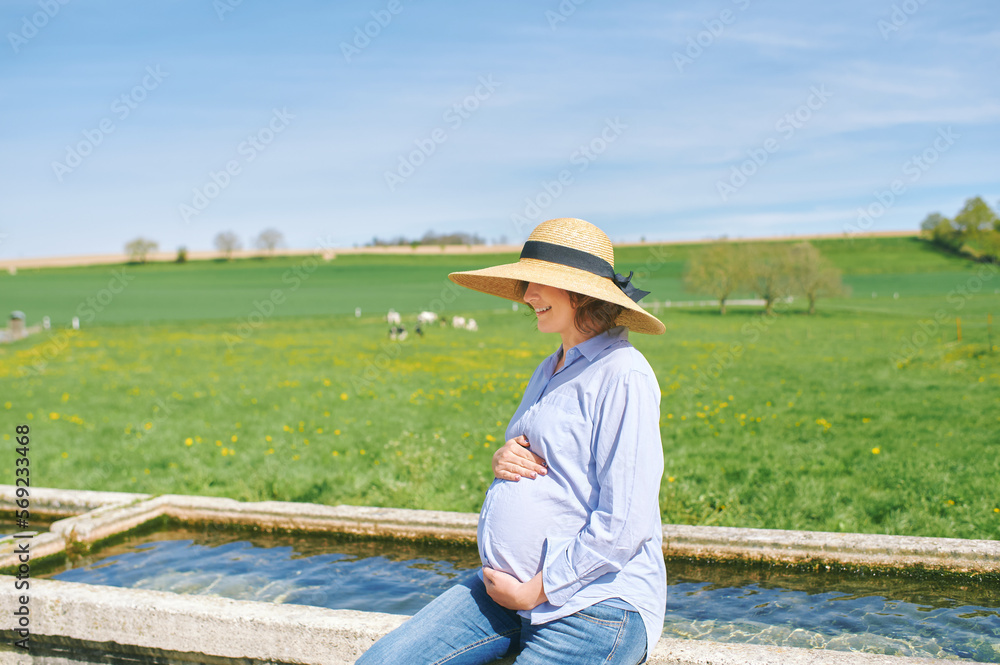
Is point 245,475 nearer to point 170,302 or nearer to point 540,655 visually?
point 540,655

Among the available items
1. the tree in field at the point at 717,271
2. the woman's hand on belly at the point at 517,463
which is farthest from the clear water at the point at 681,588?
the tree in field at the point at 717,271

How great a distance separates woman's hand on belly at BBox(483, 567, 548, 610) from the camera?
262cm

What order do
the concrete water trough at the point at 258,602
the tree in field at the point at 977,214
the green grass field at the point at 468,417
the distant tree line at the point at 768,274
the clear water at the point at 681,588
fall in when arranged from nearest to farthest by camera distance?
the concrete water trough at the point at 258,602 → the clear water at the point at 681,588 → the green grass field at the point at 468,417 → the distant tree line at the point at 768,274 → the tree in field at the point at 977,214

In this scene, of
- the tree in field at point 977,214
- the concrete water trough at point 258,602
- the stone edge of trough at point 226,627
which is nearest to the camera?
the stone edge of trough at point 226,627

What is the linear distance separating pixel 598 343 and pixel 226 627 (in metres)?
2.15

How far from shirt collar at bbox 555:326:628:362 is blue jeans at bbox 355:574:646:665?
871mm

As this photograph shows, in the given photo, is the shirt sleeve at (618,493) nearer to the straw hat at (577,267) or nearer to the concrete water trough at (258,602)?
the straw hat at (577,267)

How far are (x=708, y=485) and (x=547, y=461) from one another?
15.6ft

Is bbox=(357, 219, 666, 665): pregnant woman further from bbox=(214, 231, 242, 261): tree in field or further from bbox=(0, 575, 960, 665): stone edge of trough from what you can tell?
bbox=(214, 231, 242, 261): tree in field

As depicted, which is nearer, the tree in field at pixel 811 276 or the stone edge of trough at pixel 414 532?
the stone edge of trough at pixel 414 532

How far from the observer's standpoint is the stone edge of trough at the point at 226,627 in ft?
10.1

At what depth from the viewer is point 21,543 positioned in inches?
211

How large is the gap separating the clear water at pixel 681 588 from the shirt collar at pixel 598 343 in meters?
2.17

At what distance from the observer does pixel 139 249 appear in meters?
98.9
